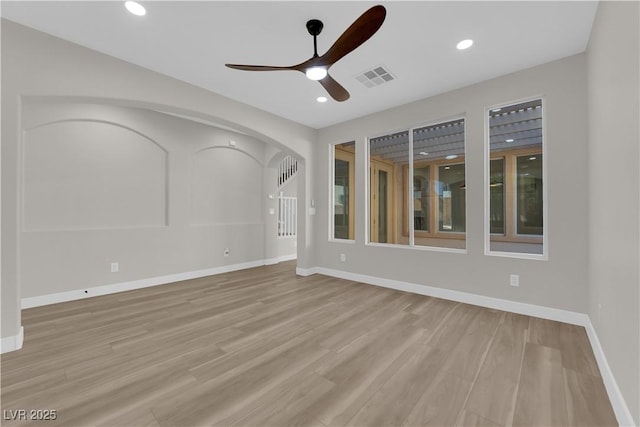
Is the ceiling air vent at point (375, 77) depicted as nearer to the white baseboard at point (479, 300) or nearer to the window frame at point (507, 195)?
the window frame at point (507, 195)

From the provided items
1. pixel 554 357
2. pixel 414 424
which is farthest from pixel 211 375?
pixel 554 357

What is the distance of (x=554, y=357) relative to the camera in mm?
2271

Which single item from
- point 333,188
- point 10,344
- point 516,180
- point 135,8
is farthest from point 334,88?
point 10,344

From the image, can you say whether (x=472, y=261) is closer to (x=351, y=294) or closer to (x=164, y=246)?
(x=351, y=294)

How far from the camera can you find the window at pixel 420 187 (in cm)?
404

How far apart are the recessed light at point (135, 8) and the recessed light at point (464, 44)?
299cm

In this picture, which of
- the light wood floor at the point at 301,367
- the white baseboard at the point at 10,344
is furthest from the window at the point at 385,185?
the white baseboard at the point at 10,344

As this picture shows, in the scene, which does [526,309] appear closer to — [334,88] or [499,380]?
[499,380]

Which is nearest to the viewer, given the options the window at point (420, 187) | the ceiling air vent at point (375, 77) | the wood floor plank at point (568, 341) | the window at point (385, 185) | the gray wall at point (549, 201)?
the wood floor plank at point (568, 341)

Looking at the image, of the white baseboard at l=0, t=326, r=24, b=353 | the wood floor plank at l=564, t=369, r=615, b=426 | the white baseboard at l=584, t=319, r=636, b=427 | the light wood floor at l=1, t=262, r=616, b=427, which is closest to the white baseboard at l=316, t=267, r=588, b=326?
the light wood floor at l=1, t=262, r=616, b=427

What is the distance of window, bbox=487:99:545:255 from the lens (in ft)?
10.8

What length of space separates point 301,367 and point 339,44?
253cm

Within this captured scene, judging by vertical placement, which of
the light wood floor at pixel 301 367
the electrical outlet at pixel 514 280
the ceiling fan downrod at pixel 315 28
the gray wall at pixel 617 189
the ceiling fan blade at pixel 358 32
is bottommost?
the light wood floor at pixel 301 367

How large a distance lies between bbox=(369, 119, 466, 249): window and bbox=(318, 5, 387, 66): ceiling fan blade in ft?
8.53
